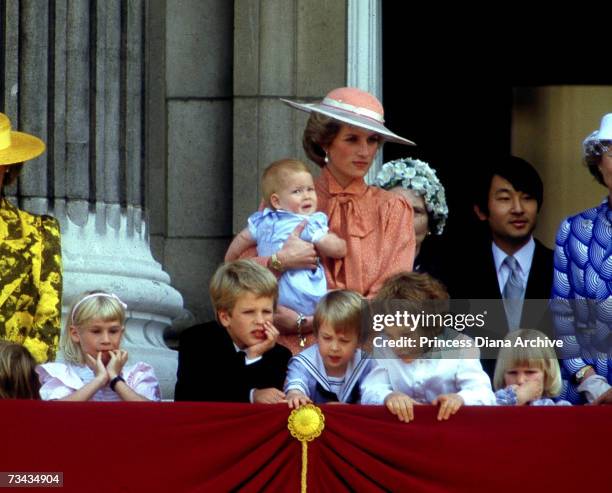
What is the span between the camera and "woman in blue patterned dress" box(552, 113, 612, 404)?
8469mm

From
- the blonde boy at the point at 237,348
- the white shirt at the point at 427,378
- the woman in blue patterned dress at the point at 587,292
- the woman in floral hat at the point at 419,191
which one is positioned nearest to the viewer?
the white shirt at the point at 427,378

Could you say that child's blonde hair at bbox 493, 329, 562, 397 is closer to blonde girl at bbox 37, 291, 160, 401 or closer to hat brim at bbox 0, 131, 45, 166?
blonde girl at bbox 37, 291, 160, 401

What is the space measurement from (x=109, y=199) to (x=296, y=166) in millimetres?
1585

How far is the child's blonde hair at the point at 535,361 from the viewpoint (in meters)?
8.16

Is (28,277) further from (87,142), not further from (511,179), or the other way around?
(511,179)

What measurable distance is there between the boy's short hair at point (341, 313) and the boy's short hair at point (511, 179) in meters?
1.48

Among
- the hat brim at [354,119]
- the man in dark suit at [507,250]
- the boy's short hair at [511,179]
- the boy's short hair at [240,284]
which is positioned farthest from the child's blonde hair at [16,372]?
the boy's short hair at [511,179]

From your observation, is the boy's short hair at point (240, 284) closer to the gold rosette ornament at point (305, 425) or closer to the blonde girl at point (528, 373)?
the gold rosette ornament at point (305, 425)

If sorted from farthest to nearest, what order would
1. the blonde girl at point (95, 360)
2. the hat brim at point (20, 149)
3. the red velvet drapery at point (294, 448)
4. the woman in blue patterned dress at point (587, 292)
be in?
1. the hat brim at point (20, 149)
2. the woman in blue patterned dress at point (587, 292)
3. the blonde girl at point (95, 360)
4. the red velvet drapery at point (294, 448)

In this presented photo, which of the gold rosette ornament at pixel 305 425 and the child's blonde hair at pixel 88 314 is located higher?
the child's blonde hair at pixel 88 314

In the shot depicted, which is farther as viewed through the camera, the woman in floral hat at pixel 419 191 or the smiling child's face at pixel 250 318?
the woman in floral hat at pixel 419 191

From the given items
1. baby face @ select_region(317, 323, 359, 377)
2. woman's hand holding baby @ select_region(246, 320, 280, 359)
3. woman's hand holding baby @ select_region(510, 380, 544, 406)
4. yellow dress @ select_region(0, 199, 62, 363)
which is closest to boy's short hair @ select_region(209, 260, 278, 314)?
woman's hand holding baby @ select_region(246, 320, 280, 359)

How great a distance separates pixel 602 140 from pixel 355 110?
1009 mm

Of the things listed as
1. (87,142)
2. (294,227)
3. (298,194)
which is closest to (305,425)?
(294,227)
